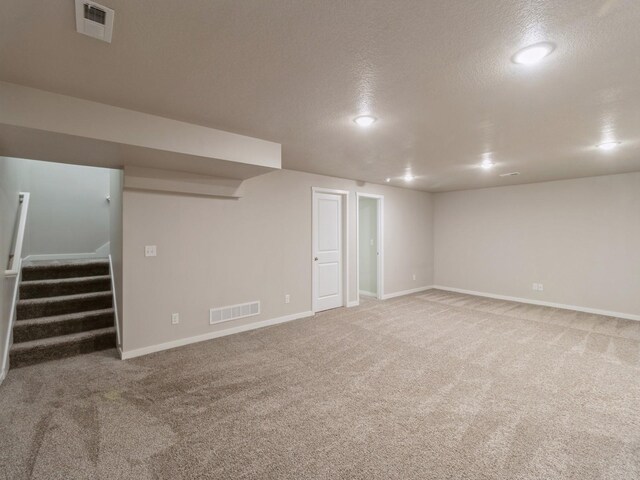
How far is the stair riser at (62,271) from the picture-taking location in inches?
162

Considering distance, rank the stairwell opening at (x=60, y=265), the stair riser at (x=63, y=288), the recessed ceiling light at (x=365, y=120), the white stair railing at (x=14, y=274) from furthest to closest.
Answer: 1. the stair riser at (x=63, y=288)
2. the stairwell opening at (x=60, y=265)
3. the white stair railing at (x=14, y=274)
4. the recessed ceiling light at (x=365, y=120)

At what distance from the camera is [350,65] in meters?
1.84

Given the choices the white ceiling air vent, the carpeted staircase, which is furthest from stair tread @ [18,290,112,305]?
the white ceiling air vent

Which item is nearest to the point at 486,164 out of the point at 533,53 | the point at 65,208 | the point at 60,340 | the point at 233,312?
the point at 533,53

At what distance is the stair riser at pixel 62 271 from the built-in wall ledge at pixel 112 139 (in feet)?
6.51

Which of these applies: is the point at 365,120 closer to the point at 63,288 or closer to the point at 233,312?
the point at 233,312

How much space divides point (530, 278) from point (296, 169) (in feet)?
16.5

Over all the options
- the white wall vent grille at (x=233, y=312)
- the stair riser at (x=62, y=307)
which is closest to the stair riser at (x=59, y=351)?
the stair riser at (x=62, y=307)

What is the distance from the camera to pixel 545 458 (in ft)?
6.32

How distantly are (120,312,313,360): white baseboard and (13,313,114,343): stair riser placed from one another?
0.75 metres

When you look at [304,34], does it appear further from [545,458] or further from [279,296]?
[279,296]

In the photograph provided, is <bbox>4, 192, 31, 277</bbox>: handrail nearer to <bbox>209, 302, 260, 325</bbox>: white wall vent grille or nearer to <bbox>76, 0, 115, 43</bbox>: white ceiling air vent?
<bbox>209, 302, 260, 325</bbox>: white wall vent grille

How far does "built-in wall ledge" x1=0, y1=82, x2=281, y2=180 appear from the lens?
2.16 meters

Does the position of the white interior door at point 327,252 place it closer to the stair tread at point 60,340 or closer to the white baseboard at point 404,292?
the white baseboard at point 404,292
